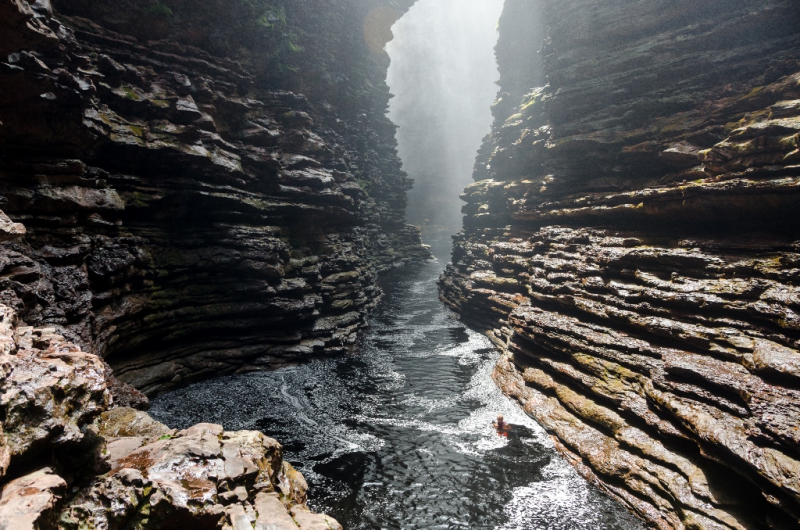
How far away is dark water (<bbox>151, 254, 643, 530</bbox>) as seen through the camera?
12195mm

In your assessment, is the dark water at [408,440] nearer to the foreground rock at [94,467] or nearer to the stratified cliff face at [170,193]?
the stratified cliff face at [170,193]

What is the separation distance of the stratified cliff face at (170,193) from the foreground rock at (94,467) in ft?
17.2

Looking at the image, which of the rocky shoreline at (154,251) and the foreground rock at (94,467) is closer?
the foreground rock at (94,467)

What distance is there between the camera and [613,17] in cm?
3316

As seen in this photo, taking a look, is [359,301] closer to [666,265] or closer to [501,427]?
[501,427]

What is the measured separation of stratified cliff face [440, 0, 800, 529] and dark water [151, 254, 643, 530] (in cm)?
174

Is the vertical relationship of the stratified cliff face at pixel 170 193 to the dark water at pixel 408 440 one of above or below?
above

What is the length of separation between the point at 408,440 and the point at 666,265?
15.5 metres

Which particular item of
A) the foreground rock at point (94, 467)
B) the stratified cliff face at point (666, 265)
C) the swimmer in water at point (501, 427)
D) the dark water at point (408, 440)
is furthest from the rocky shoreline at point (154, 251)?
the stratified cliff face at point (666, 265)

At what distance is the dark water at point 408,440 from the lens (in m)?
12.2

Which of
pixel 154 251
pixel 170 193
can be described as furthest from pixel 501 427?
pixel 170 193

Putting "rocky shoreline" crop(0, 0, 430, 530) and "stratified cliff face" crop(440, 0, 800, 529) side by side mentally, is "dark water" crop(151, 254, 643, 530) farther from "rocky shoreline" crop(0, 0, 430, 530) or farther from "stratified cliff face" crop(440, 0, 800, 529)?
"rocky shoreline" crop(0, 0, 430, 530)

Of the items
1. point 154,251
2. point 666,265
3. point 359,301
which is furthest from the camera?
point 359,301

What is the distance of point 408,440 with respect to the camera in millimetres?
16422
